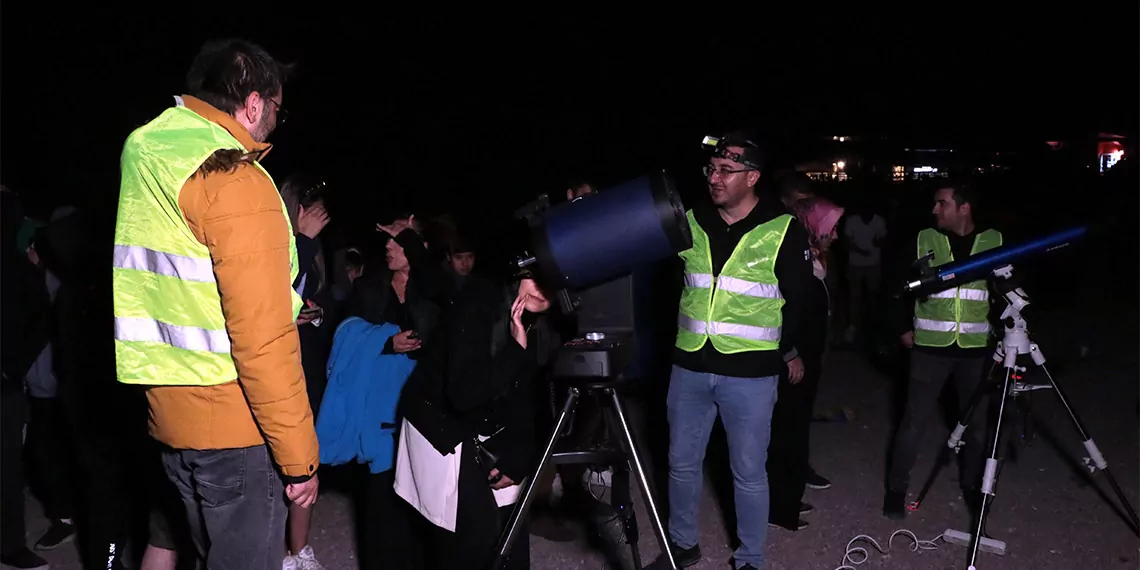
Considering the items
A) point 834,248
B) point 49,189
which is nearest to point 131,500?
point 49,189

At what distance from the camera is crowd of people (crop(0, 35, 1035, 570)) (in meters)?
2.15

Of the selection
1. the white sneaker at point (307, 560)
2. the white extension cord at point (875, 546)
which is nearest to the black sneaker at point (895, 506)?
the white extension cord at point (875, 546)

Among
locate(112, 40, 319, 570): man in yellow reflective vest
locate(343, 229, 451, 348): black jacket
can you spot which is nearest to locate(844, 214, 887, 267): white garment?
locate(343, 229, 451, 348): black jacket

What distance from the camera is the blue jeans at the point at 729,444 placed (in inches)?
149

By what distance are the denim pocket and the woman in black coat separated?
76 cm

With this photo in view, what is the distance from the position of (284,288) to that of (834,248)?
33.6 ft

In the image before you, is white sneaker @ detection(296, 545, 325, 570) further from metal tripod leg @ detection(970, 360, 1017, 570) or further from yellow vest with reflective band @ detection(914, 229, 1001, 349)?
Result: yellow vest with reflective band @ detection(914, 229, 1001, 349)

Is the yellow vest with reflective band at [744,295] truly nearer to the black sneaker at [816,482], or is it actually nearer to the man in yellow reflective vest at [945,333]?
the man in yellow reflective vest at [945,333]

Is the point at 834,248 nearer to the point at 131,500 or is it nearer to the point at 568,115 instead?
the point at 568,115

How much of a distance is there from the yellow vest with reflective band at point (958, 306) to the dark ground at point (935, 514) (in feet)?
3.12

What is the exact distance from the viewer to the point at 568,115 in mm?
13133

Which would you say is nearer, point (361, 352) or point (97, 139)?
point (361, 352)

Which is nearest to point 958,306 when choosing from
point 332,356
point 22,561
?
point 332,356

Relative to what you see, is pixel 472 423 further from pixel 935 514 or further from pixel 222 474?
pixel 935 514
